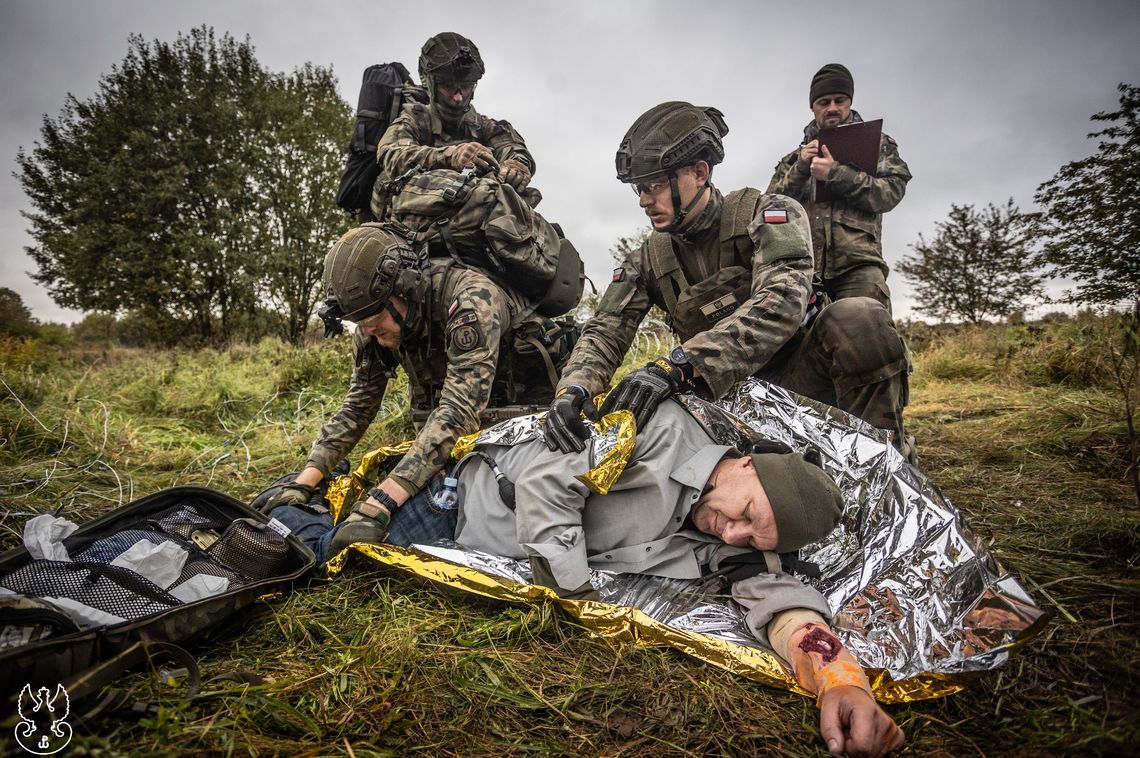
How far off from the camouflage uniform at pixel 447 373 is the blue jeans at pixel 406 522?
0.29 ft

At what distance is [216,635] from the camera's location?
1725 mm

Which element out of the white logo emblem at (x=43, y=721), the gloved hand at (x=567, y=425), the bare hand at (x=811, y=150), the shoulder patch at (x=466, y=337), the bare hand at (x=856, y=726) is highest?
the bare hand at (x=811, y=150)

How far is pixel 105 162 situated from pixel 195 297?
12.8 feet

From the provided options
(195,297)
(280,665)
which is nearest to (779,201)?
(280,665)

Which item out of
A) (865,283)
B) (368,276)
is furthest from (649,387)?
(865,283)

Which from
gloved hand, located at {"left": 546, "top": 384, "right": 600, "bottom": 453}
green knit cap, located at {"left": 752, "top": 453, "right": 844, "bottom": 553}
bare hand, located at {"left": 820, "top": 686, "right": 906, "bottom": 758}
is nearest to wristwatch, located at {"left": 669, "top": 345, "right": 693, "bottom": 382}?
gloved hand, located at {"left": 546, "top": 384, "right": 600, "bottom": 453}

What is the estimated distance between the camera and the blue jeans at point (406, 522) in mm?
2357

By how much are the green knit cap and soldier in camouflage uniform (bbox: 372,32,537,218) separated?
2975 mm

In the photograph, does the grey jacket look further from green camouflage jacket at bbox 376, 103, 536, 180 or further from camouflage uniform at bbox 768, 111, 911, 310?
green camouflage jacket at bbox 376, 103, 536, 180

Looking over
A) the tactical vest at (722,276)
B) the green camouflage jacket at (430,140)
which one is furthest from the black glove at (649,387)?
the green camouflage jacket at (430,140)

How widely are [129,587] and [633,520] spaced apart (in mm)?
1709

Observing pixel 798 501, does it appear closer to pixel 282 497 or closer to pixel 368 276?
pixel 368 276

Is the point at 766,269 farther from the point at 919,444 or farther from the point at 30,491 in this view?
the point at 30,491

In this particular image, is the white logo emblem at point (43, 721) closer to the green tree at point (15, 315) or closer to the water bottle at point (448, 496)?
the water bottle at point (448, 496)
